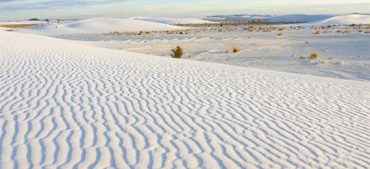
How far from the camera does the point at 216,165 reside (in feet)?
14.1

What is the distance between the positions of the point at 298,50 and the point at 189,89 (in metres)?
15.1

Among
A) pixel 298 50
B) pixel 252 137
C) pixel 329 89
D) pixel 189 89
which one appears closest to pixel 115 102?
pixel 189 89

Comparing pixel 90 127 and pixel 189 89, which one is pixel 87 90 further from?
pixel 90 127

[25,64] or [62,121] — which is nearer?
[62,121]

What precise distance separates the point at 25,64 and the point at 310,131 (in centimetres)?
795

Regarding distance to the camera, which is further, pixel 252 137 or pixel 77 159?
pixel 252 137

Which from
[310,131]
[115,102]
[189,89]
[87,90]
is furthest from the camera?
[189,89]

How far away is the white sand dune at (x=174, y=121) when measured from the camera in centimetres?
447

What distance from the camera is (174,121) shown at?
594 centimetres

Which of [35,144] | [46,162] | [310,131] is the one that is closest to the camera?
[46,162]

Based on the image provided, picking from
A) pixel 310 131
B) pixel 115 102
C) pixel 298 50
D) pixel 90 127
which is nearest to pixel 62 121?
pixel 90 127

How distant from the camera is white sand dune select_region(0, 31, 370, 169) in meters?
4.47

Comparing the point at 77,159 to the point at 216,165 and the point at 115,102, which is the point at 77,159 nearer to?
the point at 216,165

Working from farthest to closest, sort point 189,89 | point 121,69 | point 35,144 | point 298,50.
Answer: point 298,50 < point 121,69 < point 189,89 < point 35,144
